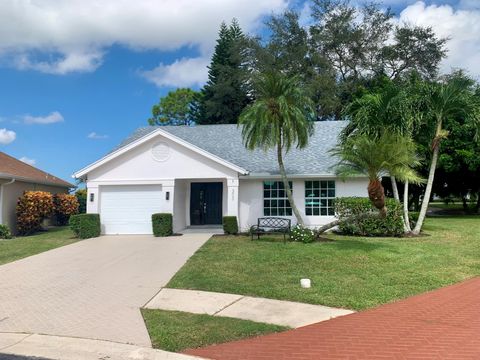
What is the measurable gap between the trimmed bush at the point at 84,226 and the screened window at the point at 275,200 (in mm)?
7257

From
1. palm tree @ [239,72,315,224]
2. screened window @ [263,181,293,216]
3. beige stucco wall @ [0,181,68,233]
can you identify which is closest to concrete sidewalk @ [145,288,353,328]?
palm tree @ [239,72,315,224]

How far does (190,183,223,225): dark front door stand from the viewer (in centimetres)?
2067

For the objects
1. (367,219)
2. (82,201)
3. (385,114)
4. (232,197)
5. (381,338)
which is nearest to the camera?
(381,338)

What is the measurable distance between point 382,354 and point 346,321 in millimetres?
1369

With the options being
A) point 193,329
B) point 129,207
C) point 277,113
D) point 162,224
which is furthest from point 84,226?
point 193,329

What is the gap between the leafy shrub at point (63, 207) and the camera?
24.5 meters

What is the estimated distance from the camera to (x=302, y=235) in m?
15.0

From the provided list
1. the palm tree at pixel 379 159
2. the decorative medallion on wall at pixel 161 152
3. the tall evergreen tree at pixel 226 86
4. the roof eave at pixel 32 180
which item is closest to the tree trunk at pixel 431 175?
the palm tree at pixel 379 159

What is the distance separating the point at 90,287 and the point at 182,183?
10712mm

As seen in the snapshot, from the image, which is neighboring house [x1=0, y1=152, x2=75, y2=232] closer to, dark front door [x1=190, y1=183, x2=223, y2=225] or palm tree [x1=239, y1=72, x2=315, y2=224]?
dark front door [x1=190, y1=183, x2=223, y2=225]

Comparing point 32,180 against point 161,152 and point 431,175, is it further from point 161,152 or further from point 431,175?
point 431,175

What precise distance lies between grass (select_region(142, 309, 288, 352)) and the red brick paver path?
22 cm

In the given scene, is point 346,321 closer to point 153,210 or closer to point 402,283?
point 402,283

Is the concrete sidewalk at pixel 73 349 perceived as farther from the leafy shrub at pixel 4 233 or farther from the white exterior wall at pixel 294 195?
the leafy shrub at pixel 4 233
